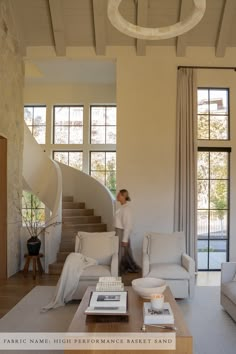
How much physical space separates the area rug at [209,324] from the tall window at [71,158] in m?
5.77

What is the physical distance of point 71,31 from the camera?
23.7 feet

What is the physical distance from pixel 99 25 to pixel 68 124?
12.9 feet

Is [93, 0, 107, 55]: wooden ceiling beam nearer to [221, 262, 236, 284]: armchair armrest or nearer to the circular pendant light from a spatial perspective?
the circular pendant light

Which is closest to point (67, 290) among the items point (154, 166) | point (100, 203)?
point (154, 166)

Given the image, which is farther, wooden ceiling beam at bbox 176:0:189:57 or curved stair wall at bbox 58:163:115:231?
curved stair wall at bbox 58:163:115:231

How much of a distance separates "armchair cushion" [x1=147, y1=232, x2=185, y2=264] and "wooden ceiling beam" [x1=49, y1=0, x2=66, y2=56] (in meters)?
4.48

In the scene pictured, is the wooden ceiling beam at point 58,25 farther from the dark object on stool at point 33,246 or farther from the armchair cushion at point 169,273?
the armchair cushion at point 169,273

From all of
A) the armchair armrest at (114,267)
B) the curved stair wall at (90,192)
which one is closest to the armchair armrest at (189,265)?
the armchair armrest at (114,267)

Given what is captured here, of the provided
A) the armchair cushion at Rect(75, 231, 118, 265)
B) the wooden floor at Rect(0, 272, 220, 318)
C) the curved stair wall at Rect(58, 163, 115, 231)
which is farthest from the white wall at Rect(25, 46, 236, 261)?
the armchair cushion at Rect(75, 231, 118, 265)

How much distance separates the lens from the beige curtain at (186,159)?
7164 millimetres

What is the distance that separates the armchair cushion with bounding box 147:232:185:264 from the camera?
18.3 ft

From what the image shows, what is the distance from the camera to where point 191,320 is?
4324 mm

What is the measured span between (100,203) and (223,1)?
522 cm

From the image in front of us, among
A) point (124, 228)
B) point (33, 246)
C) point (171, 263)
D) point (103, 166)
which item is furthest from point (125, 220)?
point (103, 166)
